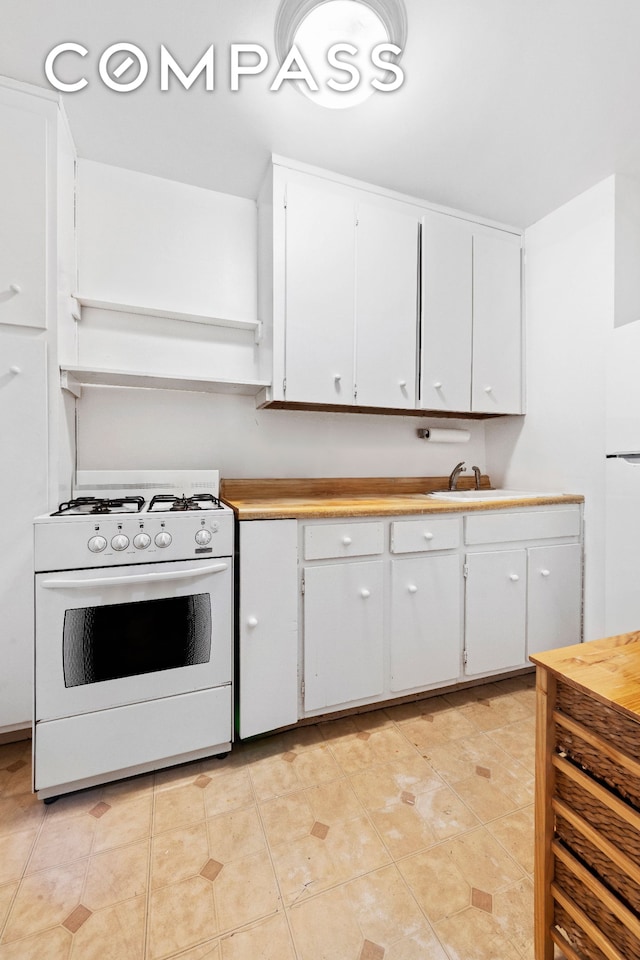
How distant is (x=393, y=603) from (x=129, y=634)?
1048mm

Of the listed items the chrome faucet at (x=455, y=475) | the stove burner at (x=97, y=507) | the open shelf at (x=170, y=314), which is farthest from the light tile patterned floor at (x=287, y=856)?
the open shelf at (x=170, y=314)

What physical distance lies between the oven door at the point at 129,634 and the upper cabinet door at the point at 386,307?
1.21m

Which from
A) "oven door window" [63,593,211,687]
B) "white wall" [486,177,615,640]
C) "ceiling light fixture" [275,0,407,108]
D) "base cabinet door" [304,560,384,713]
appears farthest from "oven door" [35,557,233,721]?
"white wall" [486,177,615,640]

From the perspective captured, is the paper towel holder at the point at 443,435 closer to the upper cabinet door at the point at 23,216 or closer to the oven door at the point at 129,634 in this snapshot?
the oven door at the point at 129,634

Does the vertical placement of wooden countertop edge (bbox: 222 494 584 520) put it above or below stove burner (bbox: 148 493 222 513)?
below

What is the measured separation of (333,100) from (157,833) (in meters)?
2.55

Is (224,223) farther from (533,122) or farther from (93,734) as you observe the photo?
(93,734)

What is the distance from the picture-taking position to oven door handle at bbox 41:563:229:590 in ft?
4.42

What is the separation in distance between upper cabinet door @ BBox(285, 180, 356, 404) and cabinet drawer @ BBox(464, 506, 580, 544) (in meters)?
0.87

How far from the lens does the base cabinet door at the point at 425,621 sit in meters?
1.83

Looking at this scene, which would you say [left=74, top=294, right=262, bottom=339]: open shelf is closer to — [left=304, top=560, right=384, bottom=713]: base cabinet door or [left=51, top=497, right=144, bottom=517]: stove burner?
[left=51, top=497, right=144, bottom=517]: stove burner

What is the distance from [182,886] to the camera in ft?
3.62

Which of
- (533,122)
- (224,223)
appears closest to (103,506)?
(224,223)

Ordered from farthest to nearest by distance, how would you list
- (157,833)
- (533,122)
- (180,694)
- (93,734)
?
(533,122), (180,694), (93,734), (157,833)
